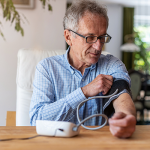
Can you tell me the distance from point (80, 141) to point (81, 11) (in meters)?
0.77

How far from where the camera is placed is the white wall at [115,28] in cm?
638

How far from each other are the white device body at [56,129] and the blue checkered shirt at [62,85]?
12.9 inches

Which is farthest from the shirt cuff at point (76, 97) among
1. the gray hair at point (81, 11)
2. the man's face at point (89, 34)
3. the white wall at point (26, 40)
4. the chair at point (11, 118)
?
the white wall at point (26, 40)

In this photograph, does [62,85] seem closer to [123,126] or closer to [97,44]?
[97,44]

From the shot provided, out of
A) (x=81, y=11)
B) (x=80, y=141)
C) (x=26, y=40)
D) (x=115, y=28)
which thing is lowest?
(x=80, y=141)

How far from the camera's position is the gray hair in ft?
3.91

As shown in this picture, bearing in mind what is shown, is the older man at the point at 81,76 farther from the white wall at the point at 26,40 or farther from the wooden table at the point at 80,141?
the white wall at the point at 26,40

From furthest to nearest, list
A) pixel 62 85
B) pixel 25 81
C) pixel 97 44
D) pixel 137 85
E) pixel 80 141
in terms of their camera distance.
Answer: pixel 137 85 < pixel 25 81 < pixel 62 85 < pixel 97 44 < pixel 80 141

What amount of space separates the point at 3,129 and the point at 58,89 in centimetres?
47

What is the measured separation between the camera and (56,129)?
71 cm

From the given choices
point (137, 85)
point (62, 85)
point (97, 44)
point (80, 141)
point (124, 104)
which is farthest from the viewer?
point (137, 85)

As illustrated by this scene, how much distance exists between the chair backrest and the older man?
0.27m

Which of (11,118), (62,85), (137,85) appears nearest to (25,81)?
(11,118)

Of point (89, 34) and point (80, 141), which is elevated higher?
point (89, 34)
